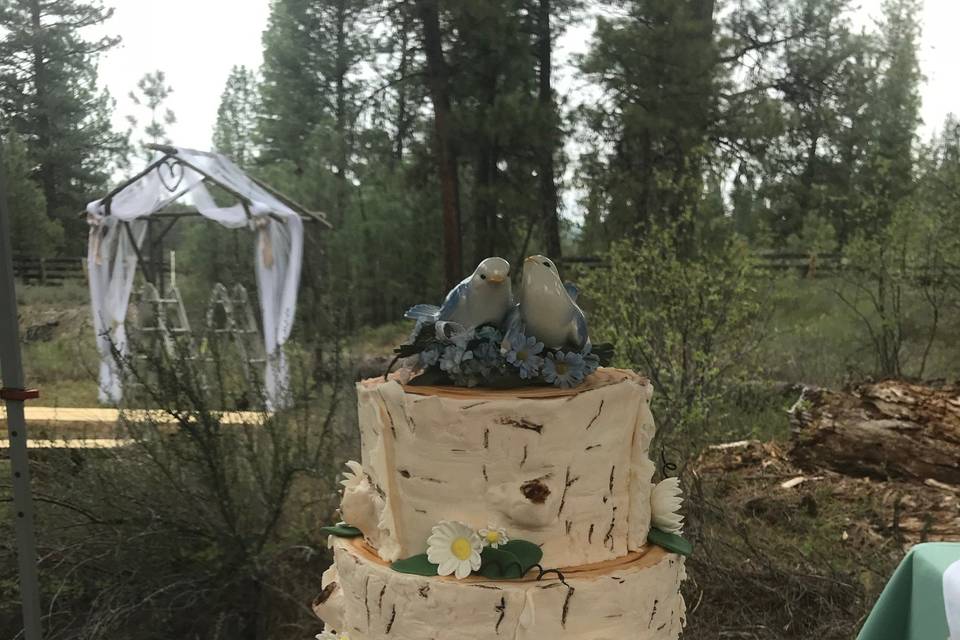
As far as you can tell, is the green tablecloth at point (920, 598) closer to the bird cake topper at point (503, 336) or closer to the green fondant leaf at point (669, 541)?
the green fondant leaf at point (669, 541)

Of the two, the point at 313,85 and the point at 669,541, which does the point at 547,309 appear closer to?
the point at 669,541

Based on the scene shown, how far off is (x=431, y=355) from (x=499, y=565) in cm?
29

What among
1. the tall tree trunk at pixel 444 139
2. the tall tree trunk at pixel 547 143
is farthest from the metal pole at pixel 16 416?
the tall tree trunk at pixel 547 143

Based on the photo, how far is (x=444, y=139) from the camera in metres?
4.75

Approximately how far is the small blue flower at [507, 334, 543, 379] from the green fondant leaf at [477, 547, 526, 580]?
0.23 meters

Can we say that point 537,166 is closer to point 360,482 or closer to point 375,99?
point 375,99

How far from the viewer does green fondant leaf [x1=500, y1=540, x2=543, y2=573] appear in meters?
0.96

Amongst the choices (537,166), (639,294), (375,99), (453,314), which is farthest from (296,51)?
(453,314)

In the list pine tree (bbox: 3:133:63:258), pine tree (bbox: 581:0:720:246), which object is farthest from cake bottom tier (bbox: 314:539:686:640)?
pine tree (bbox: 581:0:720:246)

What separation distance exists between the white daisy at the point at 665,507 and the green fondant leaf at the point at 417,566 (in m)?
0.35

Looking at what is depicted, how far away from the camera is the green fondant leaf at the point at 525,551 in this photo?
962 millimetres

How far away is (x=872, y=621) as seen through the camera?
117 cm

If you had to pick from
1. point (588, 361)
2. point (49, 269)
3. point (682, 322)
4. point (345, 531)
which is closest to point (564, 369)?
point (588, 361)

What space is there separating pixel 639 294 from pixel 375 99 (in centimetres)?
230
